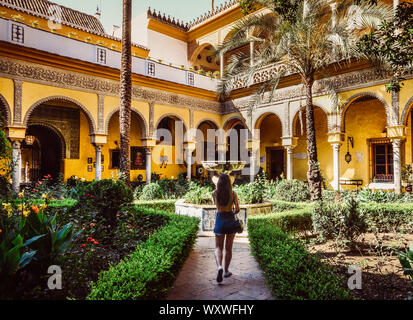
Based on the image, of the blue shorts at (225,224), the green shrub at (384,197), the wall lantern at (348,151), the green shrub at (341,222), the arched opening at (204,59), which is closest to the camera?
the blue shorts at (225,224)

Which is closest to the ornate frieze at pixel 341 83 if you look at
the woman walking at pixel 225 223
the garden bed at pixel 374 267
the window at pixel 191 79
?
the window at pixel 191 79

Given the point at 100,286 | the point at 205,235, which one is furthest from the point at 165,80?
the point at 100,286

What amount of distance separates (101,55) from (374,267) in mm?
11501

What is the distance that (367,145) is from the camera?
44.2ft

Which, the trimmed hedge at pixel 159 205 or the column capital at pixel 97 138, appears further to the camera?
the column capital at pixel 97 138

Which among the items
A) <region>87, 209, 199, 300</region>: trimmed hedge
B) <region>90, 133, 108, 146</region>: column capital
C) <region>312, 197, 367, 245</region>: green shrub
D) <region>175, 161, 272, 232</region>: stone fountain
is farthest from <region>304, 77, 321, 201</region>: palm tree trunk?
<region>90, 133, 108, 146</region>: column capital

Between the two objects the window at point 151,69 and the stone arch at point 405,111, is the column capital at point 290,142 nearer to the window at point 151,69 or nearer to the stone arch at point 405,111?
the stone arch at point 405,111

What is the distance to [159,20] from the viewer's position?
1675 cm

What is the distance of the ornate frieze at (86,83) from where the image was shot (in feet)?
31.8

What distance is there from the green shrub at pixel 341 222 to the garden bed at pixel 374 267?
0.23m

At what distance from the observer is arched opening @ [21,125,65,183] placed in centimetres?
1360

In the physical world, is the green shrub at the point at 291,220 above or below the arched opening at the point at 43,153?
below

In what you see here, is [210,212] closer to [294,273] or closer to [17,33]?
[294,273]
